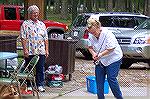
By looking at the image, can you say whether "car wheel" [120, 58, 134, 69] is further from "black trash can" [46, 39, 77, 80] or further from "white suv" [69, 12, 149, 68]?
"black trash can" [46, 39, 77, 80]

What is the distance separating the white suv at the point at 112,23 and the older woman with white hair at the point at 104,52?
16.2 ft

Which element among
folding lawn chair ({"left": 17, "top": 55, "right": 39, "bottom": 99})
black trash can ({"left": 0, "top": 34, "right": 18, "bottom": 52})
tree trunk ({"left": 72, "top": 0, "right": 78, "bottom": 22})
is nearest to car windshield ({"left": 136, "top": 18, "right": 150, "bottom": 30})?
→ tree trunk ({"left": 72, "top": 0, "right": 78, "bottom": 22})

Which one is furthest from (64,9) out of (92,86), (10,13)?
(10,13)

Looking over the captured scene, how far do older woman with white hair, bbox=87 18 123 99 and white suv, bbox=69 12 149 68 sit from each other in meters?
4.93

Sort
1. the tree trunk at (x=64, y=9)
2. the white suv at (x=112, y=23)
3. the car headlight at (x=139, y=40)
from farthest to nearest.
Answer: the white suv at (x=112, y=23) → the car headlight at (x=139, y=40) → the tree trunk at (x=64, y=9)

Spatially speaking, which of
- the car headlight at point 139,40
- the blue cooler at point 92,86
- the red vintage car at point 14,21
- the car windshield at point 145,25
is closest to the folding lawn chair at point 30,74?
the blue cooler at point 92,86

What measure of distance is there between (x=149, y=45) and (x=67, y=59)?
2.39 metres

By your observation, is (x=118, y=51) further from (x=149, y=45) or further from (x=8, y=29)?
(x=8, y=29)

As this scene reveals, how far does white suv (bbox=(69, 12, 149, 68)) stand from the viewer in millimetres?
12391

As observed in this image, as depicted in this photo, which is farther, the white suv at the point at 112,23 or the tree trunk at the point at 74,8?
the white suv at the point at 112,23

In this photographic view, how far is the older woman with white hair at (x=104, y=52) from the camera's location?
708cm

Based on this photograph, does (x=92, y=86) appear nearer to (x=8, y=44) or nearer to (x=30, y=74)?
(x=30, y=74)

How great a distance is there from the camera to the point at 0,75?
847 centimetres

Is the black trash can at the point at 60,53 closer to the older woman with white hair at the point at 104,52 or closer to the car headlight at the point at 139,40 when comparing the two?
the older woman with white hair at the point at 104,52
